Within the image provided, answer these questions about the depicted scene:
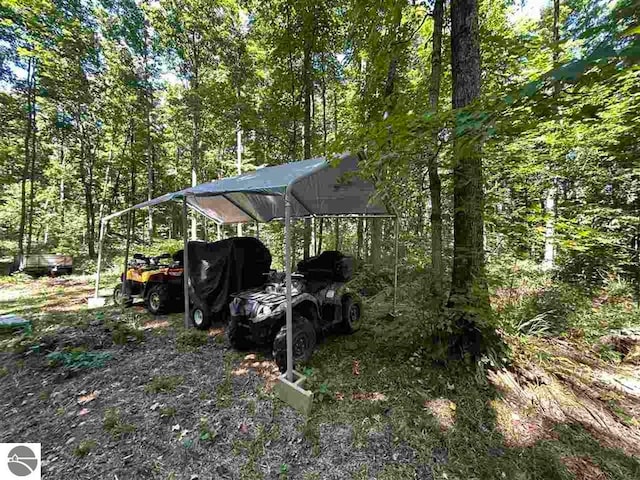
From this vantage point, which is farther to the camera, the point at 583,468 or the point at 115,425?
the point at 115,425

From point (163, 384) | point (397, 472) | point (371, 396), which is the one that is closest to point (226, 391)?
point (163, 384)

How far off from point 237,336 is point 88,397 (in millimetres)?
1571

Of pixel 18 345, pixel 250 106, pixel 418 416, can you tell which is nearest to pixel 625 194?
pixel 418 416

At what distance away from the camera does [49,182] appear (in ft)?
51.7

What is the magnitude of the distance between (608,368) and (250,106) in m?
9.44

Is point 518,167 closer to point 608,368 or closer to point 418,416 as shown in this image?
point 608,368

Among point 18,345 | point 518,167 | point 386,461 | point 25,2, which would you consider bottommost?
point 386,461

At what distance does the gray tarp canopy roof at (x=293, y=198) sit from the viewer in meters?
4.13

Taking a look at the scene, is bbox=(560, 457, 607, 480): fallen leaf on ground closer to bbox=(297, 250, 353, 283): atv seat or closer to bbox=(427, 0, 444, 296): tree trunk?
bbox=(427, 0, 444, 296): tree trunk

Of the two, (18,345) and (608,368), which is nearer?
(608,368)

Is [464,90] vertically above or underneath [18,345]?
above

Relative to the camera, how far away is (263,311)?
129 inches

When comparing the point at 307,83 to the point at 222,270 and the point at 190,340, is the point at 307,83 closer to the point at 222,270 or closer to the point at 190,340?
the point at 222,270

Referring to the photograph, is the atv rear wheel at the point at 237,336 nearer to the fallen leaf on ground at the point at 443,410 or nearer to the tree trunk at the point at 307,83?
the fallen leaf on ground at the point at 443,410
